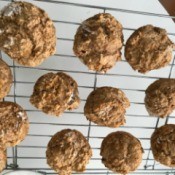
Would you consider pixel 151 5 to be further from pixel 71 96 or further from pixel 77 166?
pixel 77 166

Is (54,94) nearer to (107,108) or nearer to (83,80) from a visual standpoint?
(107,108)

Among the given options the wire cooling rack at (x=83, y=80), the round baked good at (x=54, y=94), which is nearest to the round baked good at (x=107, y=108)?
the round baked good at (x=54, y=94)

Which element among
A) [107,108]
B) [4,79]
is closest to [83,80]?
[107,108]

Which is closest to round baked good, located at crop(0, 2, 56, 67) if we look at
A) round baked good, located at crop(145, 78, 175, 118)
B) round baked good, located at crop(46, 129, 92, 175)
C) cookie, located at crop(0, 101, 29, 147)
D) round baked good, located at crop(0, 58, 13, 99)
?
round baked good, located at crop(0, 58, 13, 99)

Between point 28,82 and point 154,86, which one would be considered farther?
point 28,82

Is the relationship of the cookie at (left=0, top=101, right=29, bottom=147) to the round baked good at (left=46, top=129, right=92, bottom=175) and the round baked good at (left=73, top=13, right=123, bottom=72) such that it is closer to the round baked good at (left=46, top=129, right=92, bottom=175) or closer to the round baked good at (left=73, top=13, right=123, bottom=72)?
Result: the round baked good at (left=46, top=129, right=92, bottom=175)

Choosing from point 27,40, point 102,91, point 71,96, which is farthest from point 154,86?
point 27,40
